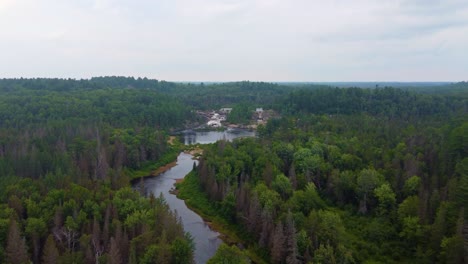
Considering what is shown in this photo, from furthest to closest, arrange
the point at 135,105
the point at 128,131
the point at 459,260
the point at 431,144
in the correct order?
the point at 135,105 → the point at 128,131 → the point at 431,144 → the point at 459,260

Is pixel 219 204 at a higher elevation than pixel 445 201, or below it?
below

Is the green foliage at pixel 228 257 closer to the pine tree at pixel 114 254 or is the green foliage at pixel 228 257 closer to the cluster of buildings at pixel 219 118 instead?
the pine tree at pixel 114 254

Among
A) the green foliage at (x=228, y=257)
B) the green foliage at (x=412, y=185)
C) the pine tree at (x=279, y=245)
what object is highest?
the green foliage at (x=412, y=185)

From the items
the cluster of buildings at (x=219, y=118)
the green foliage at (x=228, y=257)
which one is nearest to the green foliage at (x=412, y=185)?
the green foliage at (x=228, y=257)

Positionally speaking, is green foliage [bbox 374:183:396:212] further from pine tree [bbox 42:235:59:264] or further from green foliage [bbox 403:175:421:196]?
pine tree [bbox 42:235:59:264]

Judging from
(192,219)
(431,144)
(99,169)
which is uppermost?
(431,144)

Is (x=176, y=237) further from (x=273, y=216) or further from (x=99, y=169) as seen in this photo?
(x=99, y=169)

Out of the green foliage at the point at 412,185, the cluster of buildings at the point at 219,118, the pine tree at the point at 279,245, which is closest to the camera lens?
the pine tree at the point at 279,245

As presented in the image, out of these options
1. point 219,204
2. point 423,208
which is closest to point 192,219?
point 219,204

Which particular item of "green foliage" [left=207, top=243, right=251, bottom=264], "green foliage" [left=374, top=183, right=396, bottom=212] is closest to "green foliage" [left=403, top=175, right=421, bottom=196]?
"green foliage" [left=374, top=183, right=396, bottom=212]
